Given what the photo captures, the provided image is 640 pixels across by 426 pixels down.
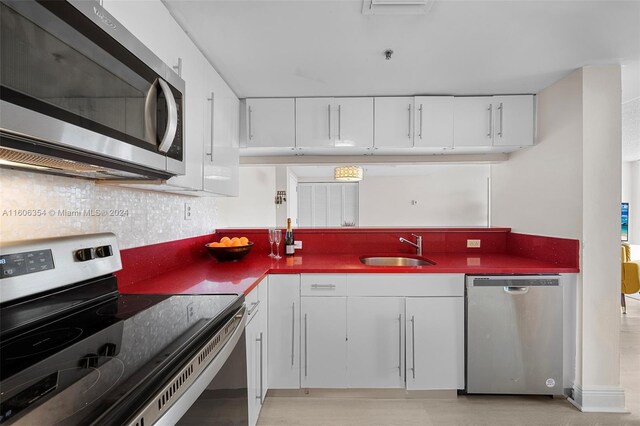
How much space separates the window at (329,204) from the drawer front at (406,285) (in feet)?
16.1

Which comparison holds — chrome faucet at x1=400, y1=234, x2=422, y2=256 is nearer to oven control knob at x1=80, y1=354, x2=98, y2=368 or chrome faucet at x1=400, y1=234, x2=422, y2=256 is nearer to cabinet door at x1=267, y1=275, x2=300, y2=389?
cabinet door at x1=267, y1=275, x2=300, y2=389

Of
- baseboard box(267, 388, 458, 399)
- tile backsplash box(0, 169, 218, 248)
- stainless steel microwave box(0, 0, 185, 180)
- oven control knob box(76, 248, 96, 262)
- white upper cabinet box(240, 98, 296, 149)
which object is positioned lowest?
baseboard box(267, 388, 458, 399)

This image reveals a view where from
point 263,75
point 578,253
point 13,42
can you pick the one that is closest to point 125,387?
point 13,42

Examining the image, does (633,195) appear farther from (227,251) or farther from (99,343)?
(99,343)

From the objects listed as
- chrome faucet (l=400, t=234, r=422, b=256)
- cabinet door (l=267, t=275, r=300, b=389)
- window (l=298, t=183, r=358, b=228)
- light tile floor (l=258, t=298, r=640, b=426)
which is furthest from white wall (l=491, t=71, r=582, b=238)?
window (l=298, t=183, r=358, b=228)

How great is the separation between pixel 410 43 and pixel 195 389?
70.5 inches

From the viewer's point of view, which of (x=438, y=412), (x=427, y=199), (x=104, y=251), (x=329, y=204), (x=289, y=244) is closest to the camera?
(x=104, y=251)

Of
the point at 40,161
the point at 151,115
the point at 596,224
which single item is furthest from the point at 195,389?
the point at 596,224

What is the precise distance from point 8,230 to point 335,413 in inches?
71.9

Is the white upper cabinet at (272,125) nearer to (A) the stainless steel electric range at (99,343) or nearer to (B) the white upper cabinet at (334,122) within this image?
(B) the white upper cabinet at (334,122)

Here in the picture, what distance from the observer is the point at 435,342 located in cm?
194

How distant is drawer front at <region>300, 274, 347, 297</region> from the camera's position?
6.45 feet

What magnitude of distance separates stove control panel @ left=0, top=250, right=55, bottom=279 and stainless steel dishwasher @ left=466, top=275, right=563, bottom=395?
206 centimetres

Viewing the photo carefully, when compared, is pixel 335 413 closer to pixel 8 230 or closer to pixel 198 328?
pixel 198 328
